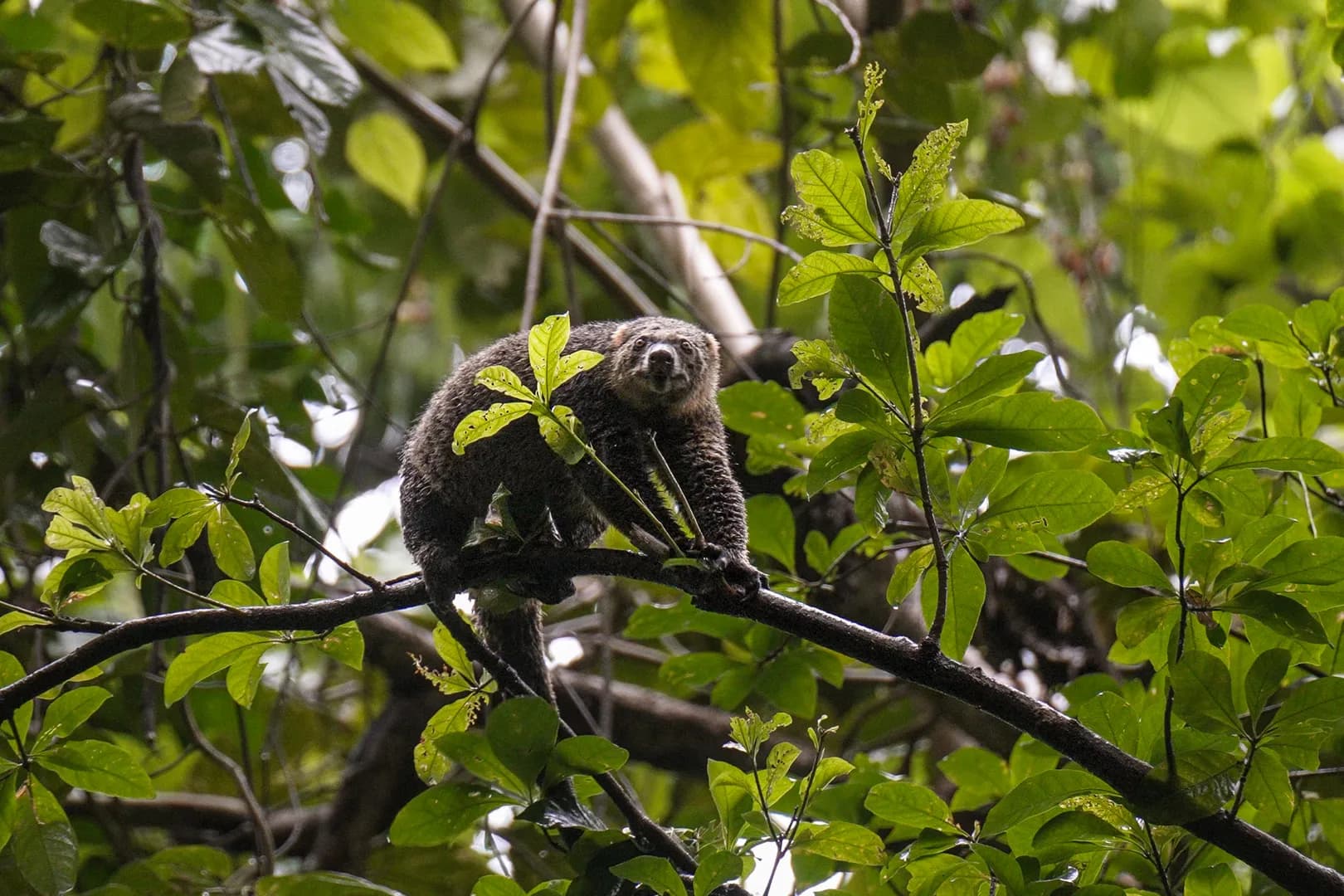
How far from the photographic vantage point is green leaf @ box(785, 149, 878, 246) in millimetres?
2195

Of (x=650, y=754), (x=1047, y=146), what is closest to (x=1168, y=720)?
(x=650, y=754)

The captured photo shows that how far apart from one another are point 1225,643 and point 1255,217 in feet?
14.9

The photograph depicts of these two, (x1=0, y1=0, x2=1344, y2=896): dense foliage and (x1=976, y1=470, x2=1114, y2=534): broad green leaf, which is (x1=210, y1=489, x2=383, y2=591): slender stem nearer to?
(x1=0, y1=0, x2=1344, y2=896): dense foliage

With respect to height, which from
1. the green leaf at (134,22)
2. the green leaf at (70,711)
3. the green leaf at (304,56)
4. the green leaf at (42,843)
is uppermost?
the green leaf at (134,22)

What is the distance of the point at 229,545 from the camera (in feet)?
8.86

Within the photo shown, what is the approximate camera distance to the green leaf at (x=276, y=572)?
2.67 m

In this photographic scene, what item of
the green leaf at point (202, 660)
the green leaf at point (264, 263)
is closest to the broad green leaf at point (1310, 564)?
the green leaf at point (202, 660)

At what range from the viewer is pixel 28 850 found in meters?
2.70

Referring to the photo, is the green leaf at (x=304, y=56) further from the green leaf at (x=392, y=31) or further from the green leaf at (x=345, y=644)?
the green leaf at (x=345, y=644)

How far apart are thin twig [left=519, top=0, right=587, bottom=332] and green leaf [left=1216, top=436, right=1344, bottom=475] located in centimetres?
213

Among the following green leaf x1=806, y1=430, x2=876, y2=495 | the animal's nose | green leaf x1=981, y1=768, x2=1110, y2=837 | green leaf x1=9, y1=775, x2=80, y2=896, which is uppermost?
green leaf x1=806, y1=430, x2=876, y2=495

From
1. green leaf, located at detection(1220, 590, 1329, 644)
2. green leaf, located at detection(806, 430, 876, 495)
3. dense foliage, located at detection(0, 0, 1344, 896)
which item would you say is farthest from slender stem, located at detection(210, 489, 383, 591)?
green leaf, located at detection(1220, 590, 1329, 644)

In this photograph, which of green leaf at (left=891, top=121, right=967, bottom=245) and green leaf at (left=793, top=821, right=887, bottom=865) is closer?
green leaf at (left=891, top=121, right=967, bottom=245)

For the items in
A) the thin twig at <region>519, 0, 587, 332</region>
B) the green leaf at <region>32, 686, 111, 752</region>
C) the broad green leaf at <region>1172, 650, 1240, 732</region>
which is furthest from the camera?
the thin twig at <region>519, 0, 587, 332</region>
